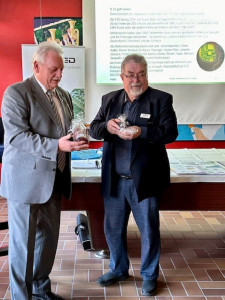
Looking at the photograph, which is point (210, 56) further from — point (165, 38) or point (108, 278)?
point (108, 278)

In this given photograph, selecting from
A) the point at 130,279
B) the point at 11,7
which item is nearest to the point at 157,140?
the point at 130,279

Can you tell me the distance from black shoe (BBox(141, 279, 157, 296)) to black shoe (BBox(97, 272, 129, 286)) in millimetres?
223

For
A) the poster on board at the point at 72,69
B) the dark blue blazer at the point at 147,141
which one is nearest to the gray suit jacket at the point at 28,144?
the dark blue blazer at the point at 147,141

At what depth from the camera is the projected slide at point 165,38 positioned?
4664 mm

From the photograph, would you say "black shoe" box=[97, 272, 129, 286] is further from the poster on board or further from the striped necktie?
the poster on board

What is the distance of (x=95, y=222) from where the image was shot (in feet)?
10.6

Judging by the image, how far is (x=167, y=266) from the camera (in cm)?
309

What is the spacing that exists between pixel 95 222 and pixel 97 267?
0.39 metres

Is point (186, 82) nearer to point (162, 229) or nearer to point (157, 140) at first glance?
point (162, 229)

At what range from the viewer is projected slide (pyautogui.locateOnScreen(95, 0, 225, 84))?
4.66 m

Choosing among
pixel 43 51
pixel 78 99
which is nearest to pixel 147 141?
pixel 43 51

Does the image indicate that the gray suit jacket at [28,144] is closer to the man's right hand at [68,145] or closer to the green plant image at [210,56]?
the man's right hand at [68,145]

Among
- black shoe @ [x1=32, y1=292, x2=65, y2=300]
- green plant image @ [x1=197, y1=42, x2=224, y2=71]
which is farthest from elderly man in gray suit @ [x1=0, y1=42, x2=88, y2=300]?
green plant image @ [x1=197, y1=42, x2=224, y2=71]

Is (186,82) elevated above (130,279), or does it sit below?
above
